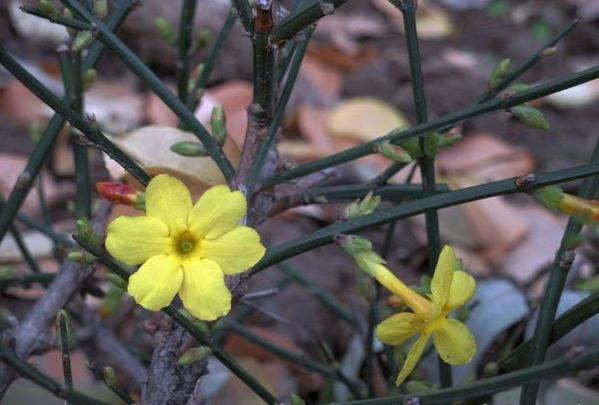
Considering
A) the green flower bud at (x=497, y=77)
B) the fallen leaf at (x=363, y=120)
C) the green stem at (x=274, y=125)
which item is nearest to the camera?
the green stem at (x=274, y=125)

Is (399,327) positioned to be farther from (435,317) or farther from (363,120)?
(363,120)

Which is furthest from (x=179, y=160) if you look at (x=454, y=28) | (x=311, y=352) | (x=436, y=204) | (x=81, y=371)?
(x=454, y=28)

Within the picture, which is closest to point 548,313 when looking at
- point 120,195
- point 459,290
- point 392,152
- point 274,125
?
point 459,290

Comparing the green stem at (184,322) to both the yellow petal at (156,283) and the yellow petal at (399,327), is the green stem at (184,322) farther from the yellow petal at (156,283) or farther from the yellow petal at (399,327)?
the yellow petal at (399,327)

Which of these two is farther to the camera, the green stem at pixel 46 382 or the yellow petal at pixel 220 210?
the green stem at pixel 46 382

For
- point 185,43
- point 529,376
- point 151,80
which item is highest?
point 185,43

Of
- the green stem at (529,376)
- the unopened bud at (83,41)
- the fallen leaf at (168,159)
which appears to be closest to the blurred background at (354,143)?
the fallen leaf at (168,159)
